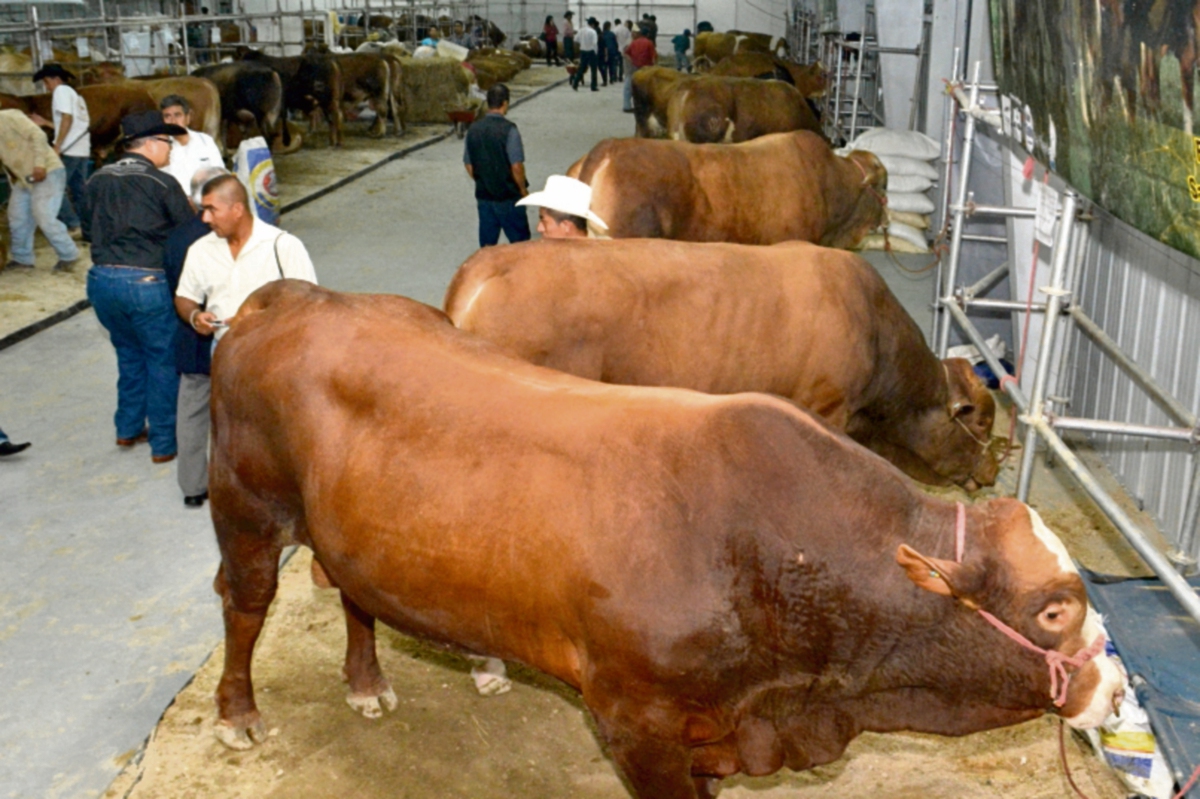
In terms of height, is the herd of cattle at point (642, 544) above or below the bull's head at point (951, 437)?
above

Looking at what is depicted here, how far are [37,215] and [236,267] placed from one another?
6409mm

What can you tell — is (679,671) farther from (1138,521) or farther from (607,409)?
(1138,521)

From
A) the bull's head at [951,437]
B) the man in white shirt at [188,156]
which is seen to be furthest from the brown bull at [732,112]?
the bull's head at [951,437]

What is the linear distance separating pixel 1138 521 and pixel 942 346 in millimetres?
1549

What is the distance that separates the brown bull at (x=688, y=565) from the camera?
3.02m

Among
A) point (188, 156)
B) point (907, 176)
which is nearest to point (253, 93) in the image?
point (188, 156)

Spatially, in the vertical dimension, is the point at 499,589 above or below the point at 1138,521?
above

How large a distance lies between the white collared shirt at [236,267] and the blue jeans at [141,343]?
3.06ft

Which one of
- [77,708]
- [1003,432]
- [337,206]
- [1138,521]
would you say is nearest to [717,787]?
[77,708]

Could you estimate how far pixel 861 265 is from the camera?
5.66 m

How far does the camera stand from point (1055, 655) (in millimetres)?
2939

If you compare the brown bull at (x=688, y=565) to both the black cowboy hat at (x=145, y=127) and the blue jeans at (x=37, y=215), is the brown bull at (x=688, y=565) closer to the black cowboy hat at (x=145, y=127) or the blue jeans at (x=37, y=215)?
the black cowboy hat at (x=145, y=127)

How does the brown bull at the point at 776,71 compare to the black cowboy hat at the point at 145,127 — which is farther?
the brown bull at the point at 776,71

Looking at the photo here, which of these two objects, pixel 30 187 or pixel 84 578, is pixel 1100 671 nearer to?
pixel 84 578
